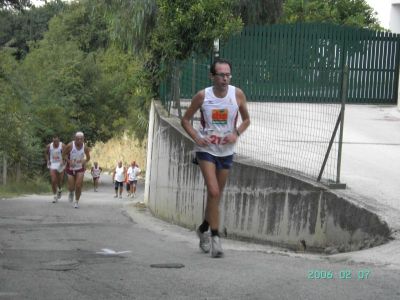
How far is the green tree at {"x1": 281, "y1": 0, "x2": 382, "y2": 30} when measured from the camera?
123ft

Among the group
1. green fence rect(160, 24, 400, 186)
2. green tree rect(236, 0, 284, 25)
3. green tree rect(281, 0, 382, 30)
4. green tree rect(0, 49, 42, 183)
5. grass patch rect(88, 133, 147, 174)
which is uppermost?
green tree rect(281, 0, 382, 30)

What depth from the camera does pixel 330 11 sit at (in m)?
38.0

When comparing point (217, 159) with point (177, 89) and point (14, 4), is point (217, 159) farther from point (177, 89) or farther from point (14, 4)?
point (177, 89)

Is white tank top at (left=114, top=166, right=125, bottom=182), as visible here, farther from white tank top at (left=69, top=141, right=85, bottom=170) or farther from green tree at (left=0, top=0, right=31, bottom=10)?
green tree at (left=0, top=0, right=31, bottom=10)

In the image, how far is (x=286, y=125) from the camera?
1304cm

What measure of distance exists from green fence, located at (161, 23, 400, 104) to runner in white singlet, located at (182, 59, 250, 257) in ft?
33.3

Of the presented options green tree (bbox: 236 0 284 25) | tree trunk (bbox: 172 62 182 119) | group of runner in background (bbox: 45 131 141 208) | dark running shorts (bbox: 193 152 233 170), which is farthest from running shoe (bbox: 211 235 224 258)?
green tree (bbox: 236 0 284 25)

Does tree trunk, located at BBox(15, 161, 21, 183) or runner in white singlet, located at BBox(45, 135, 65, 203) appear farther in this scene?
tree trunk, located at BBox(15, 161, 21, 183)

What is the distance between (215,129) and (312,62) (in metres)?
12.7

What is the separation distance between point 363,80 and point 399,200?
39.1 feet

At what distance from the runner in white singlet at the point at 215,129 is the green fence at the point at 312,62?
10135 mm

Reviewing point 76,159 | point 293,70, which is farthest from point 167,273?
point 293,70

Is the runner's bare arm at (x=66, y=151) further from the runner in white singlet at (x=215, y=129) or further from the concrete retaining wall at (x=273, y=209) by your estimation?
the runner in white singlet at (x=215, y=129)

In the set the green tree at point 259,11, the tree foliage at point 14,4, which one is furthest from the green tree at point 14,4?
the green tree at point 259,11
